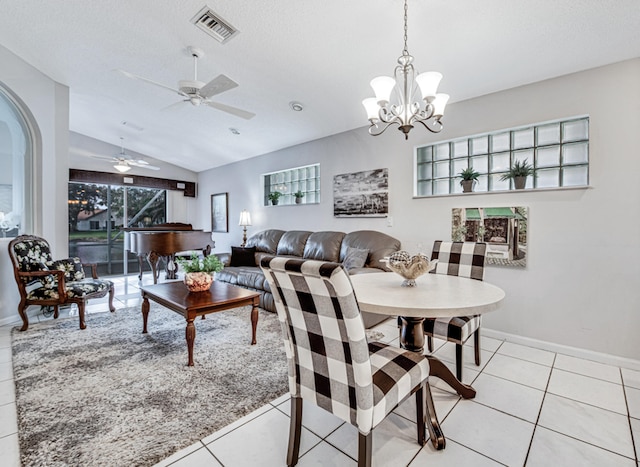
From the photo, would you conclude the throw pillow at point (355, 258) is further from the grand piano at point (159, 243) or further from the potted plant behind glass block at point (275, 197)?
the grand piano at point (159, 243)

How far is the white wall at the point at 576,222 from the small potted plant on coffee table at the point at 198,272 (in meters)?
2.36

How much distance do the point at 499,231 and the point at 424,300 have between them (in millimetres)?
2052

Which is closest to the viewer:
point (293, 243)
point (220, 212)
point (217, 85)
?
point (217, 85)

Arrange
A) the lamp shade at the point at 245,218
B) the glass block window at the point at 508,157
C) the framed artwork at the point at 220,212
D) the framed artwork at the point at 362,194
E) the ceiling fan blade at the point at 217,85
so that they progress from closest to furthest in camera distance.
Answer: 1. the ceiling fan blade at the point at 217,85
2. the glass block window at the point at 508,157
3. the framed artwork at the point at 362,194
4. the lamp shade at the point at 245,218
5. the framed artwork at the point at 220,212

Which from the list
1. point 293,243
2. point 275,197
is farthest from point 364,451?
point 275,197

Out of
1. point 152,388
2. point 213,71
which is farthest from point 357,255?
point 213,71

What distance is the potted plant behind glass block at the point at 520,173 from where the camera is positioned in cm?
286

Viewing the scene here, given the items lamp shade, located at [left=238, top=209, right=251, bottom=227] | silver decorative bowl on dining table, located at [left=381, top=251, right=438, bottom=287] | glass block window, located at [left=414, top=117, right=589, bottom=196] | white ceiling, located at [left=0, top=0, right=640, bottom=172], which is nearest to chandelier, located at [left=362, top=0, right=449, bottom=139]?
white ceiling, located at [left=0, top=0, right=640, bottom=172]

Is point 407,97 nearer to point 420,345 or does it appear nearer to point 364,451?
point 420,345

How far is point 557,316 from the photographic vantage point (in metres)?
2.72

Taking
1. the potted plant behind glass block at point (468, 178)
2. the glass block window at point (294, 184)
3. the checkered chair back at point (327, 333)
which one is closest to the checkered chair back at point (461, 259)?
the potted plant behind glass block at point (468, 178)

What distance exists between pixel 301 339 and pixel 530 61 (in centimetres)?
296

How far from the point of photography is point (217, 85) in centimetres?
268

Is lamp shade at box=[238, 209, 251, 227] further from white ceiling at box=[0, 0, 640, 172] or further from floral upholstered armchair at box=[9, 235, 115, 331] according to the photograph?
floral upholstered armchair at box=[9, 235, 115, 331]
